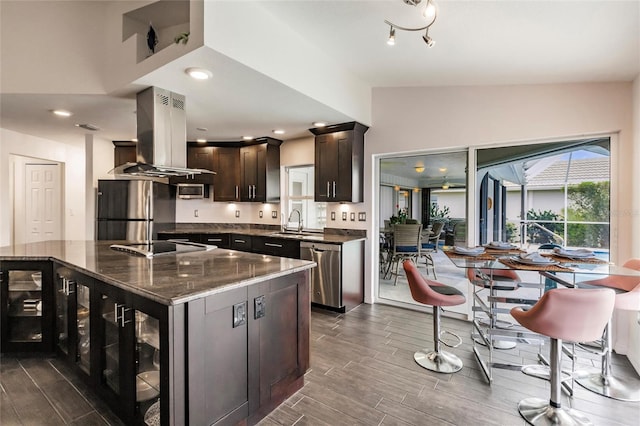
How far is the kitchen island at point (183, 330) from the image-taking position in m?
1.54

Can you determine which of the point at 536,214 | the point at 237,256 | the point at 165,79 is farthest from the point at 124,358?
the point at 536,214

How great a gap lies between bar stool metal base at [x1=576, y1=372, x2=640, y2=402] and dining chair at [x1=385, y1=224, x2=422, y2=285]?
2233 millimetres

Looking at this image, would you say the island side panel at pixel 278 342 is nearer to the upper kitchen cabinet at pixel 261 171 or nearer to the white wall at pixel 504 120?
the white wall at pixel 504 120

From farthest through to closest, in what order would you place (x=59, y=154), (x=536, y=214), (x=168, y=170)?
(x=59, y=154) < (x=536, y=214) < (x=168, y=170)

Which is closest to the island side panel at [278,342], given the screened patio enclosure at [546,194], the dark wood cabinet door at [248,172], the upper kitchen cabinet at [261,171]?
the screened patio enclosure at [546,194]

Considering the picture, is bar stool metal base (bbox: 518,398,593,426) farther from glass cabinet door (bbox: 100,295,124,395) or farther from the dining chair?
glass cabinet door (bbox: 100,295,124,395)

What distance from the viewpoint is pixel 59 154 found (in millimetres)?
5375

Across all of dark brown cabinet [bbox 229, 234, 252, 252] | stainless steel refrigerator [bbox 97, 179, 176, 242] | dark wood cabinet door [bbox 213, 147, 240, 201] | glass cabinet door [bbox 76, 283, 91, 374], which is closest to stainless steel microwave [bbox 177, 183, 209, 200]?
dark wood cabinet door [bbox 213, 147, 240, 201]

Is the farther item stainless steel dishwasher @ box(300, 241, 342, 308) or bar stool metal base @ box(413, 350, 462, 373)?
stainless steel dishwasher @ box(300, 241, 342, 308)

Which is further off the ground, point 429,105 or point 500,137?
point 429,105

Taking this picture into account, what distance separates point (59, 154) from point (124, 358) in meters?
5.28

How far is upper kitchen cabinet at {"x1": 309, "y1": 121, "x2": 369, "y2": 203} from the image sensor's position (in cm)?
415

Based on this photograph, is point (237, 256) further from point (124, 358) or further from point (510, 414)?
point (510, 414)

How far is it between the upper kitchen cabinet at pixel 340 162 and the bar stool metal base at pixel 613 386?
285 cm
